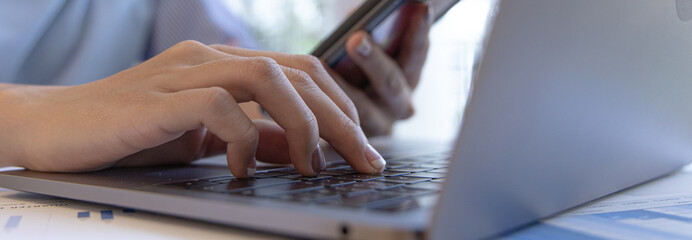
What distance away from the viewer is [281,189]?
0.34 metres

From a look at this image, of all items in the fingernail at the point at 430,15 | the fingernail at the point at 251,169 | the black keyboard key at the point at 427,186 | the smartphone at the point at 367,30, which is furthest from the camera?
the fingernail at the point at 430,15

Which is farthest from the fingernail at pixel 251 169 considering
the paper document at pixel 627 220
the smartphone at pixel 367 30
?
the smartphone at pixel 367 30

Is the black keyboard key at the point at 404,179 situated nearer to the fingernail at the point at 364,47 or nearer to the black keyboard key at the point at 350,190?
the black keyboard key at the point at 350,190

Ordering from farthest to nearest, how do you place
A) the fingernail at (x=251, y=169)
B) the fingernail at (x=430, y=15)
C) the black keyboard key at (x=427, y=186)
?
the fingernail at (x=430, y=15), the fingernail at (x=251, y=169), the black keyboard key at (x=427, y=186)

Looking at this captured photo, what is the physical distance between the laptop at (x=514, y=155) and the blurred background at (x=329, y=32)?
155 centimetres

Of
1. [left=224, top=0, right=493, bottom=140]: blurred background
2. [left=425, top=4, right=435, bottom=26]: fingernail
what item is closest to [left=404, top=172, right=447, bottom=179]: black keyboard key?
[left=425, top=4, right=435, bottom=26]: fingernail

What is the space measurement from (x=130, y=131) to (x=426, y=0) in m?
0.58

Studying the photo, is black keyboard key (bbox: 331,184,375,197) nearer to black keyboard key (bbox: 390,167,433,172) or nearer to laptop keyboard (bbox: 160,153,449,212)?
laptop keyboard (bbox: 160,153,449,212)

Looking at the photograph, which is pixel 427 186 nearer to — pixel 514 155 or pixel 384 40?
pixel 514 155

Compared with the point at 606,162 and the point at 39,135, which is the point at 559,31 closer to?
the point at 606,162

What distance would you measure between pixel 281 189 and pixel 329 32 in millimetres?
1893

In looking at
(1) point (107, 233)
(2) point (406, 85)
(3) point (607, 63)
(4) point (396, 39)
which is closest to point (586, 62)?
(3) point (607, 63)

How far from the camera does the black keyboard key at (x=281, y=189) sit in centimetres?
32

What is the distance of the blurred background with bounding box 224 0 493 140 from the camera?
2.12m
